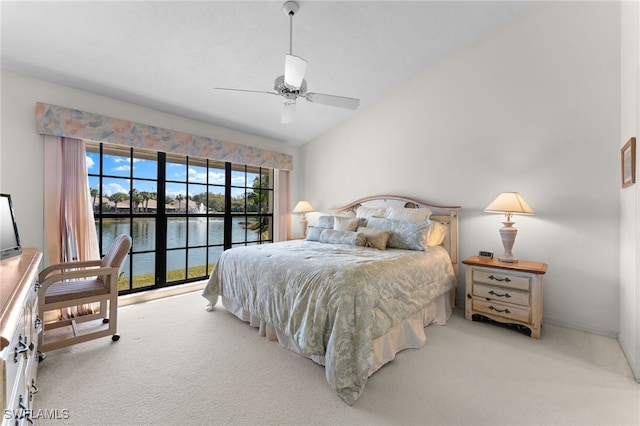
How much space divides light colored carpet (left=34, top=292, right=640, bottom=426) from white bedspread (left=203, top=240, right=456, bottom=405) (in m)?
0.23

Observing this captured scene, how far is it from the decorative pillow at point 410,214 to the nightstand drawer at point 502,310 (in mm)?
1076

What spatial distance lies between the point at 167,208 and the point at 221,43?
2.25 m

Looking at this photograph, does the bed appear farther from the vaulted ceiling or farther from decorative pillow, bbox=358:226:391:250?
the vaulted ceiling

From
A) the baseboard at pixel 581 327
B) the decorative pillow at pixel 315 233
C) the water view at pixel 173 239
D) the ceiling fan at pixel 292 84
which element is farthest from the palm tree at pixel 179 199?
the baseboard at pixel 581 327

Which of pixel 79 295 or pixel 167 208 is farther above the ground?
pixel 167 208

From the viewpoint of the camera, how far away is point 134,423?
5.12 ft

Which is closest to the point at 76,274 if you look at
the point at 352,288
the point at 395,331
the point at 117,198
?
the point at 117,198

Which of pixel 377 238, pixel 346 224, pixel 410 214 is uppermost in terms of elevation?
pixel 410 214

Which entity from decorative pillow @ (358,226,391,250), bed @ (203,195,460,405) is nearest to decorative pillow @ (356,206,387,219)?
bed @ (203,195,460,405)

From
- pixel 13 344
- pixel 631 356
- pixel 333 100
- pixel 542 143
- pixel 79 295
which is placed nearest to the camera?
pixel 13 344

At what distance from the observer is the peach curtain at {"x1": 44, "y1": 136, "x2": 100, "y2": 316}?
2.86m

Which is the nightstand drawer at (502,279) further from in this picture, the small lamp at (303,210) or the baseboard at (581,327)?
the small lamp at (303,210)

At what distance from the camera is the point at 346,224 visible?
3646 millimetres

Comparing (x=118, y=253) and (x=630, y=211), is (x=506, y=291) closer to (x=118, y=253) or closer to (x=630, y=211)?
(x=630, y=211)
